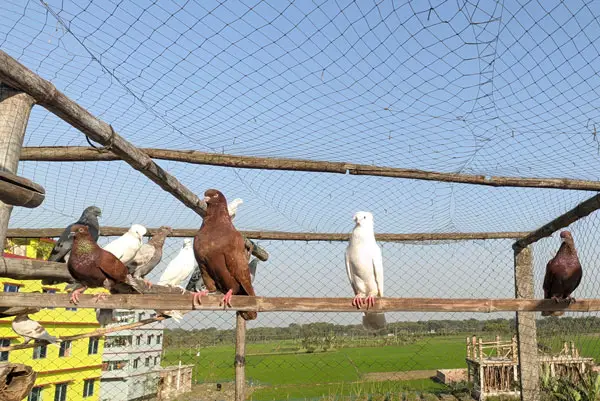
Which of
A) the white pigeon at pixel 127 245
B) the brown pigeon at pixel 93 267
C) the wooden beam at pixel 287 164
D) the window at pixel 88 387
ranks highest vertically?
the wooden beam at pixel 287 164

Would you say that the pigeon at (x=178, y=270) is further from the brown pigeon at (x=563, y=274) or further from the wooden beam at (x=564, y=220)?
the wooden beam at (x=564, y=220)

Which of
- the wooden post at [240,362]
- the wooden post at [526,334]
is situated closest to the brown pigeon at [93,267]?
the wooden post at [240,362]

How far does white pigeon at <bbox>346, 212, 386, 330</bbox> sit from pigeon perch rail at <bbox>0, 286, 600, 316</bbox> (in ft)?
1.84

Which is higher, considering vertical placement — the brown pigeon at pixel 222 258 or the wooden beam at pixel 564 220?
the wooden beam at pixel 564 220

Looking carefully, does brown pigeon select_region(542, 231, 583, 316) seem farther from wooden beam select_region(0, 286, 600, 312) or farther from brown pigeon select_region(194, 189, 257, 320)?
brown pigeon select_region(194, 189, 257, 320)

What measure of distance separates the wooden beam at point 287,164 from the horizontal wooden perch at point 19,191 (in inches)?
44.7

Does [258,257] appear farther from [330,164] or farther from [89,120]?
[89,120]

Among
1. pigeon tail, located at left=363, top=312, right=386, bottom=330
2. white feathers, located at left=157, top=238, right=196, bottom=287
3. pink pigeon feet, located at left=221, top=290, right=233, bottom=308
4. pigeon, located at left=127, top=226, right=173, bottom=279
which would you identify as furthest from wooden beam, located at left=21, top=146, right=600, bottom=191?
white feathers, located at left=157, top=238, right=196, bottom=287

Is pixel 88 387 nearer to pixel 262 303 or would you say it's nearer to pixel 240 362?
pixel 240 362

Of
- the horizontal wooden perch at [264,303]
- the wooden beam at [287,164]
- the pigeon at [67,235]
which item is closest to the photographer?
the horizontal wooden perch at [264,303]

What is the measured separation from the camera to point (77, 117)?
1748mm

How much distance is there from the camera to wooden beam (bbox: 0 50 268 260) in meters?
1.36

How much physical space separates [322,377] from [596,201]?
4426cm

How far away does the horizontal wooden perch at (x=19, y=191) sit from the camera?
1229mm
